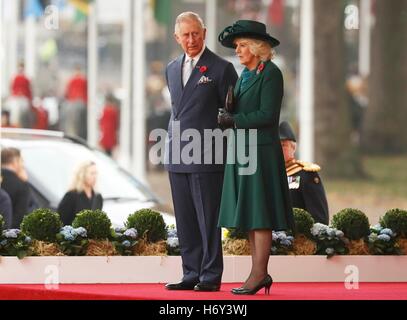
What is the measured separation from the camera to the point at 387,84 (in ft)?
116

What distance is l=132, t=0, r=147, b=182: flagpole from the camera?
24.3m

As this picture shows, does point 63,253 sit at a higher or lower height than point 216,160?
lower

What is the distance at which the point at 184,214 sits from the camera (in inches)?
408

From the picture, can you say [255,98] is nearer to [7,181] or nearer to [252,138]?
[252,138]

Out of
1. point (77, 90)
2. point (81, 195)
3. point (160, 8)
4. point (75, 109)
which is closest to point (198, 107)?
point (81, 195)

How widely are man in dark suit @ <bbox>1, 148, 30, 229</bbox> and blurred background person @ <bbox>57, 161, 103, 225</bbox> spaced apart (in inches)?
16.4

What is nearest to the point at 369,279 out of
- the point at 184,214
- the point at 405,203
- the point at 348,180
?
the point at 184,214

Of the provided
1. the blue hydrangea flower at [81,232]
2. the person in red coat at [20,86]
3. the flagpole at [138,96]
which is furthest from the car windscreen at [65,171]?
the person in red coat at [20,86]

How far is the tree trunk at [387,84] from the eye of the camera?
35219mm

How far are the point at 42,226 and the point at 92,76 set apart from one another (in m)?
17.5

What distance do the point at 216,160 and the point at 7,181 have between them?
14.3ft

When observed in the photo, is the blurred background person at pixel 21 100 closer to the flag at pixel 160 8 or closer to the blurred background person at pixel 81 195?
the flag at pixel 160 8

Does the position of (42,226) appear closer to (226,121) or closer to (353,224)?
(226,121)

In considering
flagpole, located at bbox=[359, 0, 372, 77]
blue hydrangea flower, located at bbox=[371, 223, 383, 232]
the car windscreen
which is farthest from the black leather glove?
flagpole, located at bbox=[359, 0, 372, 77]
